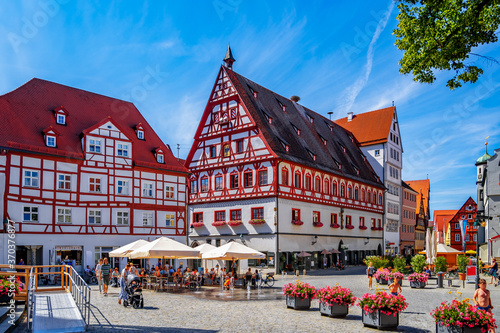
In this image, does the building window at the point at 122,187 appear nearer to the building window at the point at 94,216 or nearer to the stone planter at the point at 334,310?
the building window at the point at 94,216

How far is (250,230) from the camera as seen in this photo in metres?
40.1

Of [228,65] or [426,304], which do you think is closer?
[426,304]

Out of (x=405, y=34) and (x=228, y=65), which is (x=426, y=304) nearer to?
(x=405, y=34)

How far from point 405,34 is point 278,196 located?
27.2 metres

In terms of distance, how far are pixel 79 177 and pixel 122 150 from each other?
4197 millimetres

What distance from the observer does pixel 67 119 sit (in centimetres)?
3566

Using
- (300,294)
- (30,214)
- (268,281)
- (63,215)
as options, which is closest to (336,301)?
(300,294)

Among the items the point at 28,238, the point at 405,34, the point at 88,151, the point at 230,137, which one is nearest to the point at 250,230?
the point at 230,137

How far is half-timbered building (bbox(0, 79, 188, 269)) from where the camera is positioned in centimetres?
3127

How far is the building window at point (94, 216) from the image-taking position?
34.7 metres

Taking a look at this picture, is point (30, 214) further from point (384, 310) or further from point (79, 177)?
point (384, 310)

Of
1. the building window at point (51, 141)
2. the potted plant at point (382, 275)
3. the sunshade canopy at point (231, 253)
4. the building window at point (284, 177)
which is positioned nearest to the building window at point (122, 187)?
the building window at point (51, 141)

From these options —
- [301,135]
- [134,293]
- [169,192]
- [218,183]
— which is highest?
[301,135]

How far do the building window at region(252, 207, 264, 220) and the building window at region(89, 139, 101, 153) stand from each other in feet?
43.8
